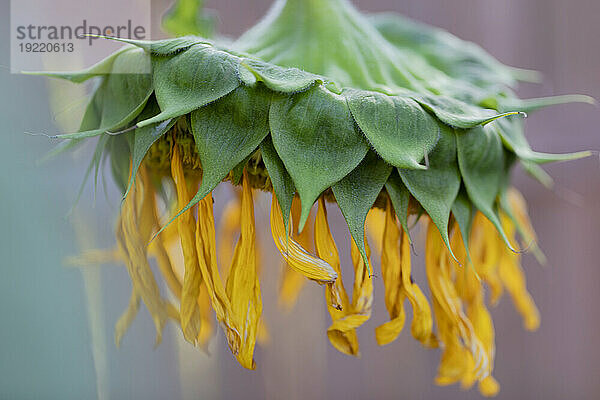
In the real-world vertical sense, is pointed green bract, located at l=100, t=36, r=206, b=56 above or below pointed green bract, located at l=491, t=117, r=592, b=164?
above

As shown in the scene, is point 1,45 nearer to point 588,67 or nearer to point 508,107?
point 508,107

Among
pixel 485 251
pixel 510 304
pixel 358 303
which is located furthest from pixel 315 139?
pixel 510 304

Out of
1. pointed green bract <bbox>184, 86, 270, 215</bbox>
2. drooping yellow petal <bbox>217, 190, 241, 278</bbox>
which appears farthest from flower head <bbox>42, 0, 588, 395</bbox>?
drooping yellow petal <bbox>217, 190, 241, 278</bbox>

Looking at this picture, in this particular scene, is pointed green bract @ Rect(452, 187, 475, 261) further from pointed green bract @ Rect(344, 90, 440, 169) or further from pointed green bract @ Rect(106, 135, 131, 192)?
pointed green bract @ Rect(106, 135, 131, 192)

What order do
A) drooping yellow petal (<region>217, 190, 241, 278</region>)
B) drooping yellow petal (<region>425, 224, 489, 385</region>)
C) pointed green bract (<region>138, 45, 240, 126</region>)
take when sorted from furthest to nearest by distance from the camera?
drooping yellow petal (<region>217, 190, 241, 278</region>), drooping yellow petal (<region>425, 224, 489, 385</region>), pointed green bract (<region>138, 45, 240, 126</region>)

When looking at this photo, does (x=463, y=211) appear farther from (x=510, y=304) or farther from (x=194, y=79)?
(x=510, y=304)

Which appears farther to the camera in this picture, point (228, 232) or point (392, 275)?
point (228, 232)
